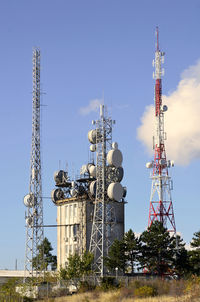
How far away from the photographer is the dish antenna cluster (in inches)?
2926

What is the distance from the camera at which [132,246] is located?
233ft

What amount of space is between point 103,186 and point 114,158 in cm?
416

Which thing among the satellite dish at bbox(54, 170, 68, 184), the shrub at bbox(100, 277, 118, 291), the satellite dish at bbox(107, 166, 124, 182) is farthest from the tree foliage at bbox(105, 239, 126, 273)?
the satellite dish at bbox(54, 170, 68, 184)

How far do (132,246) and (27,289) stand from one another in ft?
51.3

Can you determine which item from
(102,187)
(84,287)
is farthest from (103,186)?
(84,287)

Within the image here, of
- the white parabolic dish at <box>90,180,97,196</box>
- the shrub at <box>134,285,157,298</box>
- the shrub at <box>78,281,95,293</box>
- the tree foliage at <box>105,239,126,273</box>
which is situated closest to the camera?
the shrub at <box>134,285,157,298</box>

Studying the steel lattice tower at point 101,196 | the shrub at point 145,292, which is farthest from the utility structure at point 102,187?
the shrub at point 145,292

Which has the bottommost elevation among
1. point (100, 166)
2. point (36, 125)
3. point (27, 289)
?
point (27, 289)

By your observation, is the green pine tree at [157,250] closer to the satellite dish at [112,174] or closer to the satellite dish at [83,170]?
the satellite dish at [112,174]

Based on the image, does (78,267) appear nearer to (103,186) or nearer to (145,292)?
(103,186)

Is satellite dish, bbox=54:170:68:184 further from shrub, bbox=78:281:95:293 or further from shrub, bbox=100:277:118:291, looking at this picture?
shrub, bbox=78:281:95:293

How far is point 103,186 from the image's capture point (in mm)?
74125

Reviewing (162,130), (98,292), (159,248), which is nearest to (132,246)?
(159,248)

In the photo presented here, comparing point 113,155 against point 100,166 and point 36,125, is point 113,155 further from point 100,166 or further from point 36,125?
point 36,125
